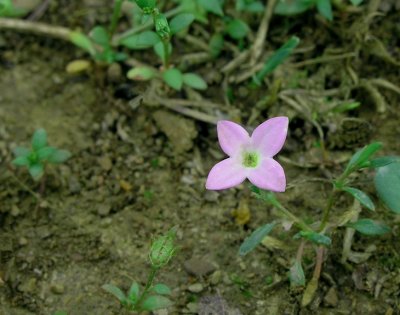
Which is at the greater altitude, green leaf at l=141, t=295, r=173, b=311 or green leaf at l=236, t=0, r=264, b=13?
green leaf at l=236, t=0, r=264, b=13

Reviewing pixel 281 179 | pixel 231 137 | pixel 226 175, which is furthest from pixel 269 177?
pixel 231 137

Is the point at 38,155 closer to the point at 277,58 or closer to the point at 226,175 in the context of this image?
the point at 226,175

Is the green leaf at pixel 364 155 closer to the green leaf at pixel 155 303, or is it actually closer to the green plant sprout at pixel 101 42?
the green leaf at pixel 155 303

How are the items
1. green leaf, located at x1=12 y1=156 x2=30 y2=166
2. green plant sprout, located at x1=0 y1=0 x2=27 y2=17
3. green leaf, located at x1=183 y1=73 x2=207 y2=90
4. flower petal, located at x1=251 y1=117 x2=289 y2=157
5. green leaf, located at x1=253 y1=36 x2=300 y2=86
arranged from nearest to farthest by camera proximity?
flower petal, located at x1=251 y1=117 x2=289 y2=157 → green leaf, located at x1=12 y1=156 x2=30 y2=166 → green leaf, located at x1=253 y1=36 x2=300 y2=86 → green leaf, located at x1=183 y1=73 x2=207 y2=90 → green plant sprout, located at x1=0 y1=0 x2=27 y2=17

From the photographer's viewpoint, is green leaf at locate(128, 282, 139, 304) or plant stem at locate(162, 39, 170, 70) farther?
plant stem at locate(162, 39, 170, 70)

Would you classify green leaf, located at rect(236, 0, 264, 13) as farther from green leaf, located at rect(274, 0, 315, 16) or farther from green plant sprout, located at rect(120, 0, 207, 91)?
green plant sprout, located at rect(120, 0, 207, 91)

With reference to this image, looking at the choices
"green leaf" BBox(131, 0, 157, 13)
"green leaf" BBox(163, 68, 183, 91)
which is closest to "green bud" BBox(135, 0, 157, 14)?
"green leaf" BBox(131, 0, 157, 13)

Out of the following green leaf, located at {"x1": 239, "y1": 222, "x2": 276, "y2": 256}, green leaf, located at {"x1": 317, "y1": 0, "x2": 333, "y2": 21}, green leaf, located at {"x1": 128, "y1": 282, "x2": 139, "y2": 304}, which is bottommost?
green leaf, located at {"x1": 128, "y1": 282, "x2": 139, "y2": 304}
